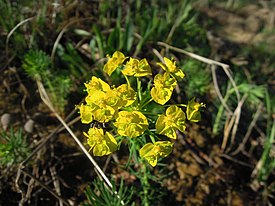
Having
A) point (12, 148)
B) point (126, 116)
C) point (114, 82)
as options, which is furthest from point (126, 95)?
point (114, 82)

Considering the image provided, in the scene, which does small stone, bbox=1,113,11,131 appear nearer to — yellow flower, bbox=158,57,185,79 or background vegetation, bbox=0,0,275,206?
background vegetation, bbox=0,0,275,206

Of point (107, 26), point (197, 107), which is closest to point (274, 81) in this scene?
point (107, 26)

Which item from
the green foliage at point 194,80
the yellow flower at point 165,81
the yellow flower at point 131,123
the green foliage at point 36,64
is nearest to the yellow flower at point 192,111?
the yellow flower at point 165,81

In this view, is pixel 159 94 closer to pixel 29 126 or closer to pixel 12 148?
pixel 12 148

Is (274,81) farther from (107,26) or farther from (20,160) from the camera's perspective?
(20,160)

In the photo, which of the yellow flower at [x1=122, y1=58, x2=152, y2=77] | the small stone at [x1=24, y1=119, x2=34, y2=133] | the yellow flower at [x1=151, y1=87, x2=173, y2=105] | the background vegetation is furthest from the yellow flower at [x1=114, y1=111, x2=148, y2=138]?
the small stone at [x1=24, y1=119, x2=34, y2=133]

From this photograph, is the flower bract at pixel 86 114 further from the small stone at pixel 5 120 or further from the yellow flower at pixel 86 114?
the small stone at pixel 5 120
